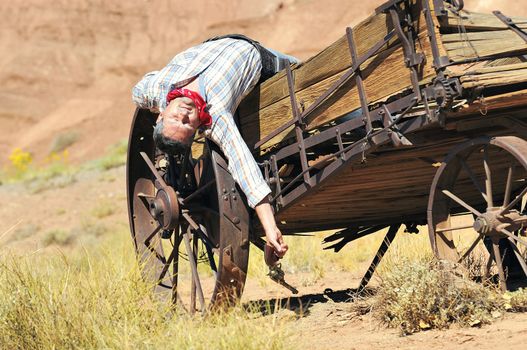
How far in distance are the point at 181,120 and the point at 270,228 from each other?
3.12 feet

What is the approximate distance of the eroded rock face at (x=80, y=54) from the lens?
3278 cm

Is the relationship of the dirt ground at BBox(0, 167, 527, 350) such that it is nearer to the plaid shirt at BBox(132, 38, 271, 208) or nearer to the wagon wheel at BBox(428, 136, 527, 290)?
the wagon wheel at BBox(428, 136, 527, 290)

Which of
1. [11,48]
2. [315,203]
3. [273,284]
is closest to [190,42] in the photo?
[11,48]

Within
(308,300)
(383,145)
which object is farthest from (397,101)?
(308,300)

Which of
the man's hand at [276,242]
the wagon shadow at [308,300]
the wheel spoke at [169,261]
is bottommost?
the wagon shadow at [308,300]

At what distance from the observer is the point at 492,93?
15.4 ft

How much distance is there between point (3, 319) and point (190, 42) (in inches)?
1131

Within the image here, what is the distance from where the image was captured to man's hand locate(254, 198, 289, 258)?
18.1 feet

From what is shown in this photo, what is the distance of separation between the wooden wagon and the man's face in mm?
251

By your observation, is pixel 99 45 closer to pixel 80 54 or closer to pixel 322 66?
pixel 80 54

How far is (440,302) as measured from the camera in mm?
4883

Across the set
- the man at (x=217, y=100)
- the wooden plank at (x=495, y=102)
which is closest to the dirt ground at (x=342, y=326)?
the man at (x=217, y=100)

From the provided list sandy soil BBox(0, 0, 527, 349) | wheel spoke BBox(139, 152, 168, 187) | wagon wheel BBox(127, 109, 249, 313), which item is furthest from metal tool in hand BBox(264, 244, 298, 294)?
sandy soil BBox(0, 0, 527, 349)

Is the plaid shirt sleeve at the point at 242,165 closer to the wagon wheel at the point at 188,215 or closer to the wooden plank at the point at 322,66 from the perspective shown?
the wagon wheel at the point at 188,215
